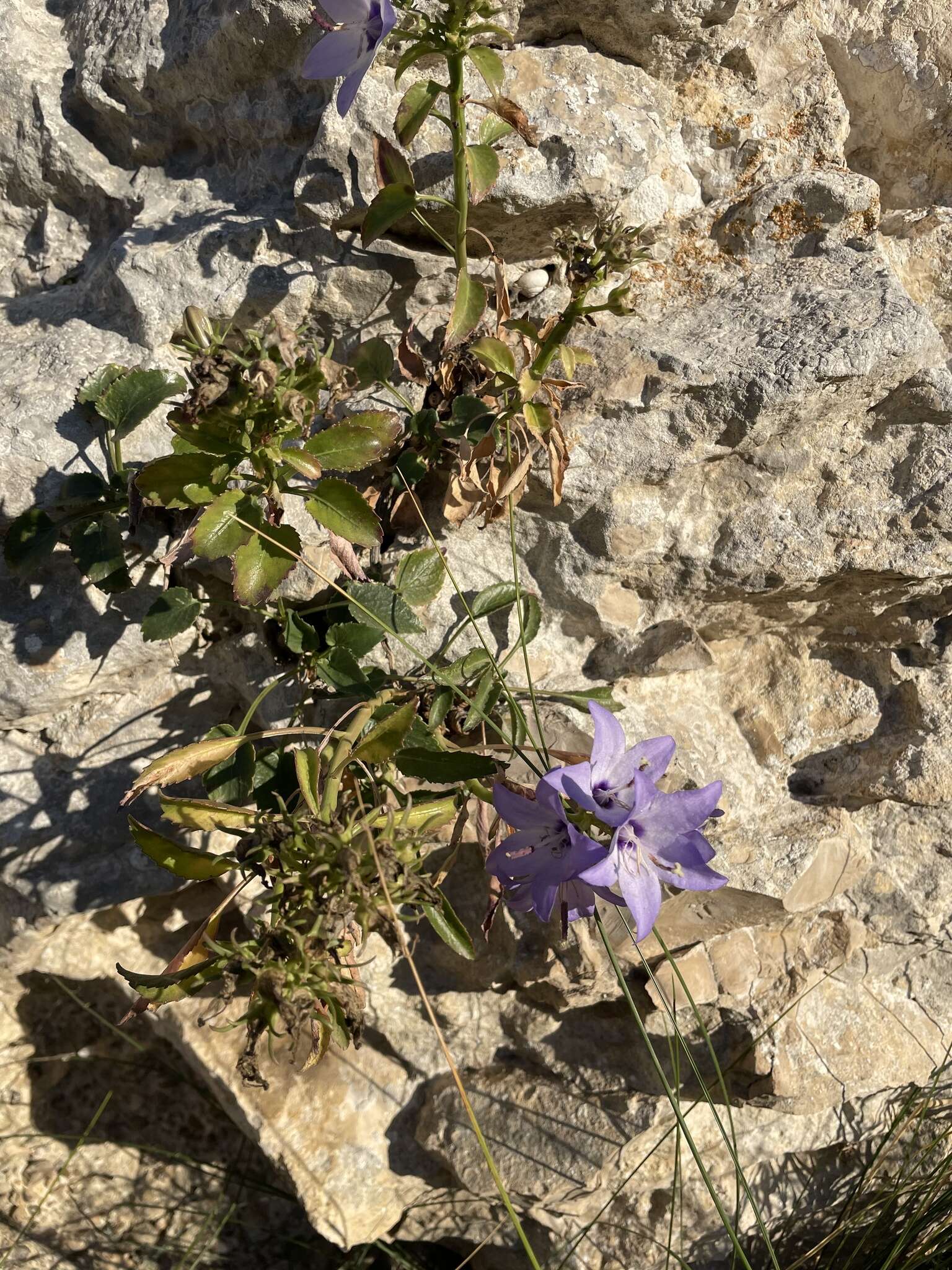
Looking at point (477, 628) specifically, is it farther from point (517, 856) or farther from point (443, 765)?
point (517, 856)

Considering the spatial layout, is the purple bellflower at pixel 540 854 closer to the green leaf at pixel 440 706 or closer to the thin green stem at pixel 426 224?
the green leaf at pixel 440 706

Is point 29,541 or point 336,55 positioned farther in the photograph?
point 29,541

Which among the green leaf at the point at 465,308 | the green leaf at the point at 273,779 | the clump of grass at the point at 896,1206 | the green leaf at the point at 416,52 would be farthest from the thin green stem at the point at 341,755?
the clump of grass at the point at 896,1206

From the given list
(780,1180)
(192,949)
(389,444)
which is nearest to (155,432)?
(389,444)

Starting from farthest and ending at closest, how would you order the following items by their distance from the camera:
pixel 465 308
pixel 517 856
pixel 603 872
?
pixel 465 308
pixel 517 856
pixel 603 872

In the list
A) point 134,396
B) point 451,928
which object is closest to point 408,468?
point 134,396

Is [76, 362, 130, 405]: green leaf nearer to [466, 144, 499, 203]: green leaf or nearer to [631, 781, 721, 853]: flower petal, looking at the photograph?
[466, 144, 499, 203]: green leaf

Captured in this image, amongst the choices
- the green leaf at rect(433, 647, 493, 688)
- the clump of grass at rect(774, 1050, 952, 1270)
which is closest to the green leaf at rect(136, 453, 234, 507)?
the green leaf at rect(433, 647, 493, 688)
